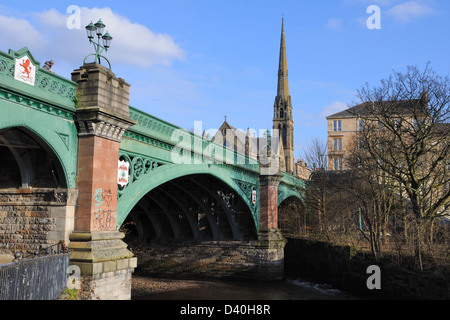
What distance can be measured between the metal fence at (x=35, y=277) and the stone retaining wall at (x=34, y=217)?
2.12 feet

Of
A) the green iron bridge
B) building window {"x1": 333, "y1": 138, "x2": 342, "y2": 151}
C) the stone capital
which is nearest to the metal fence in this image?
the green iron bridge

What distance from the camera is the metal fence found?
806 cm

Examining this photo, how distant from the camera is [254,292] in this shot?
25.5 m

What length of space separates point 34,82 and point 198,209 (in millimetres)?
17800

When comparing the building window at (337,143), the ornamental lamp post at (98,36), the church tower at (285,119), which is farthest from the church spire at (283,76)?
the ornamental lamp post at (98,36)

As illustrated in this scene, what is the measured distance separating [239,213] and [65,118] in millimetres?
19046

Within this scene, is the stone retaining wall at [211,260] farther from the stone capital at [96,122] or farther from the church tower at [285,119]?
the church tower at [285,119]

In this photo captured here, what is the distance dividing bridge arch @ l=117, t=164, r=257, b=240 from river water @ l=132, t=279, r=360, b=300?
3.59m

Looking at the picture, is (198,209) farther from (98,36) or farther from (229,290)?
(98,36)

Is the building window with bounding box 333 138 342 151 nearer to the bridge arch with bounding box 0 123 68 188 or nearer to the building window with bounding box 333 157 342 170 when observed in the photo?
the building window with bounding box 333 157 342 170

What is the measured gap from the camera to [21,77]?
440 inches

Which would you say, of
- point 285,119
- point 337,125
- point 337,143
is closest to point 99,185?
point 337,143

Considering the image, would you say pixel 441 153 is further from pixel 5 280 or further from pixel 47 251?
pixel 5 280
